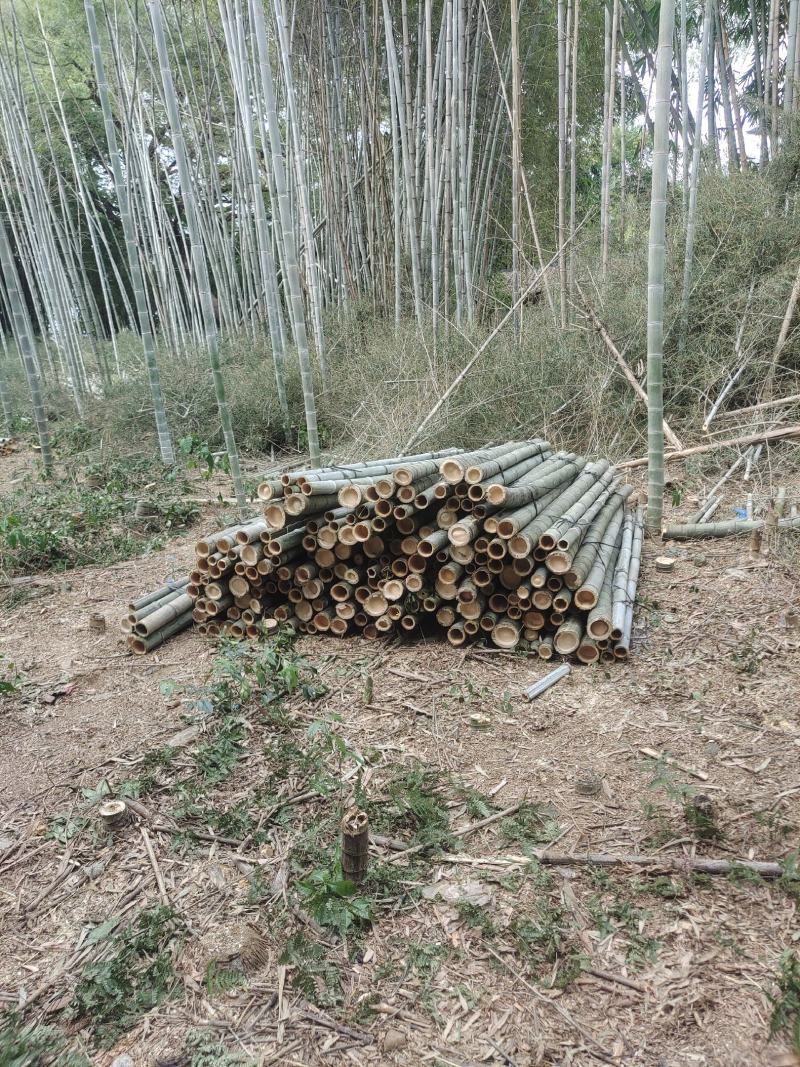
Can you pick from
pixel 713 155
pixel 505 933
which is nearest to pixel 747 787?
pixel 505 933

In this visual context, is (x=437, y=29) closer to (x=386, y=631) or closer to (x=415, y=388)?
(x=415, y=388)

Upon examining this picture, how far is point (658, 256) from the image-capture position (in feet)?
11.1

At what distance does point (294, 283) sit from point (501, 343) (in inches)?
80.6

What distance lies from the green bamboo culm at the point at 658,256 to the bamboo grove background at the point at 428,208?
0.03m

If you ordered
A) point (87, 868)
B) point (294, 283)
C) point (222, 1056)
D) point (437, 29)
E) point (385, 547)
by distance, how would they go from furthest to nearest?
point (437, 29)
point (294, 283)
point (385, 547)
point (87, 868)
point (222, 1056)

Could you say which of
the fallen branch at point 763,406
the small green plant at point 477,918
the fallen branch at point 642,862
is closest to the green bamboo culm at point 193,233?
the fallen branch at point 642,862

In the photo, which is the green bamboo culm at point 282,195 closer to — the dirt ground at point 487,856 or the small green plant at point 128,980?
the dirt ground at point 487,856

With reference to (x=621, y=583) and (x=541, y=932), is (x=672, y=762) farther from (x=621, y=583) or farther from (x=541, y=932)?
(x=621, y=583)

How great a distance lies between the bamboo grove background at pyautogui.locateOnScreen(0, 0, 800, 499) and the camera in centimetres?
534

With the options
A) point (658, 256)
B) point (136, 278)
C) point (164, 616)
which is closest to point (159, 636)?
point (164, 616)

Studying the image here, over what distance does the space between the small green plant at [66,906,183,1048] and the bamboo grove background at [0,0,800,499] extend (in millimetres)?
3012

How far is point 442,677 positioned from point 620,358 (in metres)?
3.68

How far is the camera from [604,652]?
105 inches

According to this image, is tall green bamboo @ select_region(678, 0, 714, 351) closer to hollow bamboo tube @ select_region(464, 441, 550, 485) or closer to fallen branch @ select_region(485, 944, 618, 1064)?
hollow bamboo tube @ select_region(464, 441, 550, 485)
